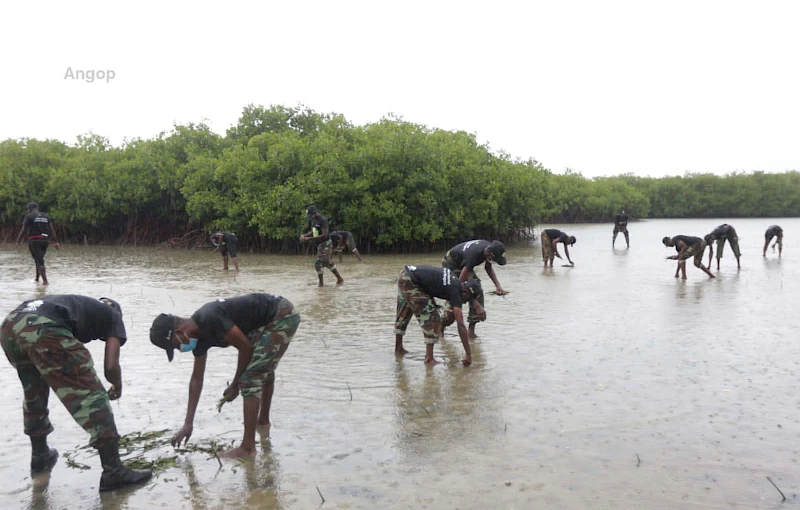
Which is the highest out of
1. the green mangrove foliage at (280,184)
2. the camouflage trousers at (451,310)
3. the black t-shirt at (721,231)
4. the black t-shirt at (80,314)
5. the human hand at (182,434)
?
the green mangrove foliage at (280,184)

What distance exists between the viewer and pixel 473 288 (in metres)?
8.23

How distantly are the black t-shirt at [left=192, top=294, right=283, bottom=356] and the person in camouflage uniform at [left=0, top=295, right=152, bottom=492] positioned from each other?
22.9 inches

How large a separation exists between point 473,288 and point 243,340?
4.11 m

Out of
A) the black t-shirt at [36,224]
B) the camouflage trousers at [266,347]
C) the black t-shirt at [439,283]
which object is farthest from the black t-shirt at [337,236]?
the camouflage trousers at [266,347]

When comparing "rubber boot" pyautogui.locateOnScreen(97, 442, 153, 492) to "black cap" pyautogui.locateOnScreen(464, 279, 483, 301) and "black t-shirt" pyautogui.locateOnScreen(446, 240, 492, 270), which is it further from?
"black t-shirt" pyautogui.locateOnScreen(446, 240, 492, 270)

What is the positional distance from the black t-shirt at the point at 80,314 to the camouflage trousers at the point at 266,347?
0.95 metres

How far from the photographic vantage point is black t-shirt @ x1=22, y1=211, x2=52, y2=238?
47.5 ft

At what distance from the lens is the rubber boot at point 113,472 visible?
171 inches

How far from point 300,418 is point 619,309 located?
25.0 feet

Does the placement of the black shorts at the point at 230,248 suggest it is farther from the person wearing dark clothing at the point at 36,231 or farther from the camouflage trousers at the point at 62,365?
the camouflage trousers at the point at 62,365

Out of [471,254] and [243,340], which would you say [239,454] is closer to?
[243,340]

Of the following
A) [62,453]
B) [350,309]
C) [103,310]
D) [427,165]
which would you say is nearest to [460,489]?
[103,310]

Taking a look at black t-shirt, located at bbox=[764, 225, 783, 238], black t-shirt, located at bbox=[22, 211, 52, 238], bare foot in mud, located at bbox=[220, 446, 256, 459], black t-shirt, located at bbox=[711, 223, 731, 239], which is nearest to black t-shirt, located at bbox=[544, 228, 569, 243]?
black t-shirt, located at bbox=[711, 223, 731, 239]

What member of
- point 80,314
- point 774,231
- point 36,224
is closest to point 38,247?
point 36,224
